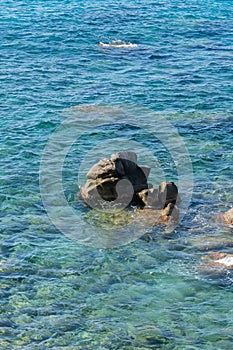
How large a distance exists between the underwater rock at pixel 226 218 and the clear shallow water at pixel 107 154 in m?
0.77

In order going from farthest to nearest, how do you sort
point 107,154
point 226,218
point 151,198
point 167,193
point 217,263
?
point 107,154 → point 167,193 → point 151,198 → point 226,218 → point 217,263

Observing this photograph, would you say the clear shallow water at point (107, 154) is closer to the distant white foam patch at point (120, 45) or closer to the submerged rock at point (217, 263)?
the submerged rock at point (217, 263)

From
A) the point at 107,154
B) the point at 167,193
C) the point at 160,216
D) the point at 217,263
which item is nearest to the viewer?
the point at 217,263

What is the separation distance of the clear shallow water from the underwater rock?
772mm

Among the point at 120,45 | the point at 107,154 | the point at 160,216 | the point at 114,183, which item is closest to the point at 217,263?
the point at 160,216

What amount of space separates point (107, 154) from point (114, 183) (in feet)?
21.1

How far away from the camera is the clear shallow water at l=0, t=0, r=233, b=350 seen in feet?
80.3

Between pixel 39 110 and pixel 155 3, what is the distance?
114 ft

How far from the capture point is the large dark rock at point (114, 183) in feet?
107

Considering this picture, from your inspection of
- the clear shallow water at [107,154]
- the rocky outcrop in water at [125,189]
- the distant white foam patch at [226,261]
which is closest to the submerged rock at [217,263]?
the distant white foam patch at [226,261]

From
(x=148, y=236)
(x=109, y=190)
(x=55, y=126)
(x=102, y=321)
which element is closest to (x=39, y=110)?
(x=55, y=126)

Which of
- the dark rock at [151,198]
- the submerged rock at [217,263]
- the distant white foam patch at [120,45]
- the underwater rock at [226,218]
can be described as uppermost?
the distant white foam patch at [120,45]

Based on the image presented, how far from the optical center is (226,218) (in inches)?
1232

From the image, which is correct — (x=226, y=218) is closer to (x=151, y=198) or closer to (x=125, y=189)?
(x=151, y=198)
